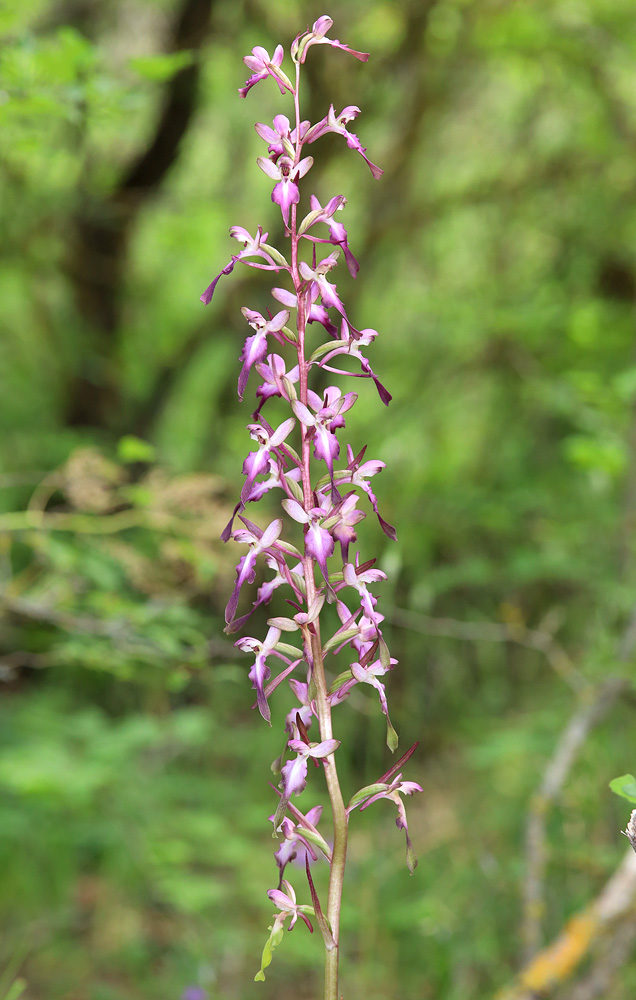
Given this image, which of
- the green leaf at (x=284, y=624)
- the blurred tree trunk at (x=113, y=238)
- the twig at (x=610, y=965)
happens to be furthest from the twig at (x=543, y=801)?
the blurred tree trunk at (x=113, y=238)

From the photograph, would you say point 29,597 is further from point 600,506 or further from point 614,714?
point 600,506

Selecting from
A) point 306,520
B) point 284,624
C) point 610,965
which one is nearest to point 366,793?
point 284,624

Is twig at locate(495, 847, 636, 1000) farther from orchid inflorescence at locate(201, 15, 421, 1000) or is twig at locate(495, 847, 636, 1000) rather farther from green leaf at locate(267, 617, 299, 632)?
green leaf at locate(267, 617, 299, 632)

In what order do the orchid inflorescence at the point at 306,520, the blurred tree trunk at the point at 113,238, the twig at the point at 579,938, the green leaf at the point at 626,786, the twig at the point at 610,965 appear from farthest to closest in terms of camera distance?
the blurred tree trunk at the point at 113,238
the twig at the point at 610,965
the twig at the point at 579,938
the green leaf at the point at 626,786
the orchid inflorescence at the point at 306,520

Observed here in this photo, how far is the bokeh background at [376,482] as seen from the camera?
381 cm

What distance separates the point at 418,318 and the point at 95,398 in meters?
3.11

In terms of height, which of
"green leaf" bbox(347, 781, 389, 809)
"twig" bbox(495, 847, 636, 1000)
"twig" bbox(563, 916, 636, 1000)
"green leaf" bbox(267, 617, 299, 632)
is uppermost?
"green leaf" bbox(267, 617, 299, 632)

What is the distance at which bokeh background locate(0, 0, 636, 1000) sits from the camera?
381 centimetres

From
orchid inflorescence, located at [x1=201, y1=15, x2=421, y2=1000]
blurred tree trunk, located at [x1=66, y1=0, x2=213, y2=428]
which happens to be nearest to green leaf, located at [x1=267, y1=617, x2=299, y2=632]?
orchid inflorescence, located at [x1=201, y1=15, x2=421, y2=1000]

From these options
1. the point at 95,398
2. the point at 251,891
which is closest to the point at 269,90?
the point at 95,398

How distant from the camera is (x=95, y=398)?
7672 millimetres

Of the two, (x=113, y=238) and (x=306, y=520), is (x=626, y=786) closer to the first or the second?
(x=306, y=520)

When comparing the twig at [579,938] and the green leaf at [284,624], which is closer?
the green leaf at [284,624]

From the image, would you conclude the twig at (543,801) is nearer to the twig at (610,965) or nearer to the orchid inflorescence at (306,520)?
the twig at (610,965)
